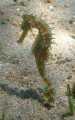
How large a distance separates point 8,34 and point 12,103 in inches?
70.2

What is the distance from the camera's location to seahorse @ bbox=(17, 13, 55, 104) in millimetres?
2037

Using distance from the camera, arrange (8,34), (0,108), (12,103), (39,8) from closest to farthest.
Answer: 1. (0,108)
2. (12,103)
3. (8,34)
4. (39,8)

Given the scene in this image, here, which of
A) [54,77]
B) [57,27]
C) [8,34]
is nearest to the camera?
[54,77]

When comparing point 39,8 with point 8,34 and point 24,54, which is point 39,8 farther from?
point 24,54

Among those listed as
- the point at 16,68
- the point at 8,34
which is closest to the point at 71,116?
the point at 16,68

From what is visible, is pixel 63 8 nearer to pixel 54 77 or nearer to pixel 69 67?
pixel 69 67

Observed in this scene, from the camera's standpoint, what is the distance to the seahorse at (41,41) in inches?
80.2

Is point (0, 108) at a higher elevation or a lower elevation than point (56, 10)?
lower

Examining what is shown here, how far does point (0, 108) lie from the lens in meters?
2.00

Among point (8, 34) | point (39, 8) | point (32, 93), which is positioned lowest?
point (32, 93)

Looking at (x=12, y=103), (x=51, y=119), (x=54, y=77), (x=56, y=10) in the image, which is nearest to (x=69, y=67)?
(x=54, y=77)

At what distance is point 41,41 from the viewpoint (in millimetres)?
2104

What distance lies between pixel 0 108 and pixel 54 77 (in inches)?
45.5

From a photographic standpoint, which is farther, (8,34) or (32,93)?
(8,34)
